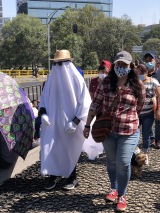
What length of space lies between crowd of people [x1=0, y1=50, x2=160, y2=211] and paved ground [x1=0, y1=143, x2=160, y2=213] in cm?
14

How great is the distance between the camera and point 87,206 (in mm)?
3623

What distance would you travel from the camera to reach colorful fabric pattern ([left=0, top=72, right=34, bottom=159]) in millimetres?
3902

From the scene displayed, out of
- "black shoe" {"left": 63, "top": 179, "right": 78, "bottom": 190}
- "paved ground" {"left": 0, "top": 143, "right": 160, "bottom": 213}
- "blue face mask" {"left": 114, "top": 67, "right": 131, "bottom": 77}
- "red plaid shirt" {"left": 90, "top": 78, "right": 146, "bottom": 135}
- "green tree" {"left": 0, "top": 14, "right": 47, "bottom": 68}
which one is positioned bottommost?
"paved ground" {"left": 0, "top": 143, "right": 160, "bottom": 213}

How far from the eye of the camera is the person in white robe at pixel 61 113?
4.00 m

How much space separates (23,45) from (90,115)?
49.2m

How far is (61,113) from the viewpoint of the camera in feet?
13.2

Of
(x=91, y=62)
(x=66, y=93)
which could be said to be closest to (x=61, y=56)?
(x=66, y=93)

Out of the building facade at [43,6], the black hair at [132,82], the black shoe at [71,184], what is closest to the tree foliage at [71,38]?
the black shoe at [71,184]

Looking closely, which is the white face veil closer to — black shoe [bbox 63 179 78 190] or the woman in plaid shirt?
the woman in plaid shirt

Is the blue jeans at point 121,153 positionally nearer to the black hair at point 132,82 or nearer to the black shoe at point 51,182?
the black hair at point 132,82

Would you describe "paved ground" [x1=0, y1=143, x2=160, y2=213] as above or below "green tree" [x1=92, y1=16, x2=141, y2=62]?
below

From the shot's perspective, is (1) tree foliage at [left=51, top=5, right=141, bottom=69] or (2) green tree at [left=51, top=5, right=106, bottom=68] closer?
(2) green tree at [left=51, top=5, right=106, bottom=68]

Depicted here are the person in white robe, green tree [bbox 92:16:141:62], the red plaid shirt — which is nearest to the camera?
the red plaid shirt

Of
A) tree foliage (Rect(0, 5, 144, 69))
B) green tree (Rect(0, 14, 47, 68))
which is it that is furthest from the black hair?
green tree (Rect(0, 14, 47, 68))
